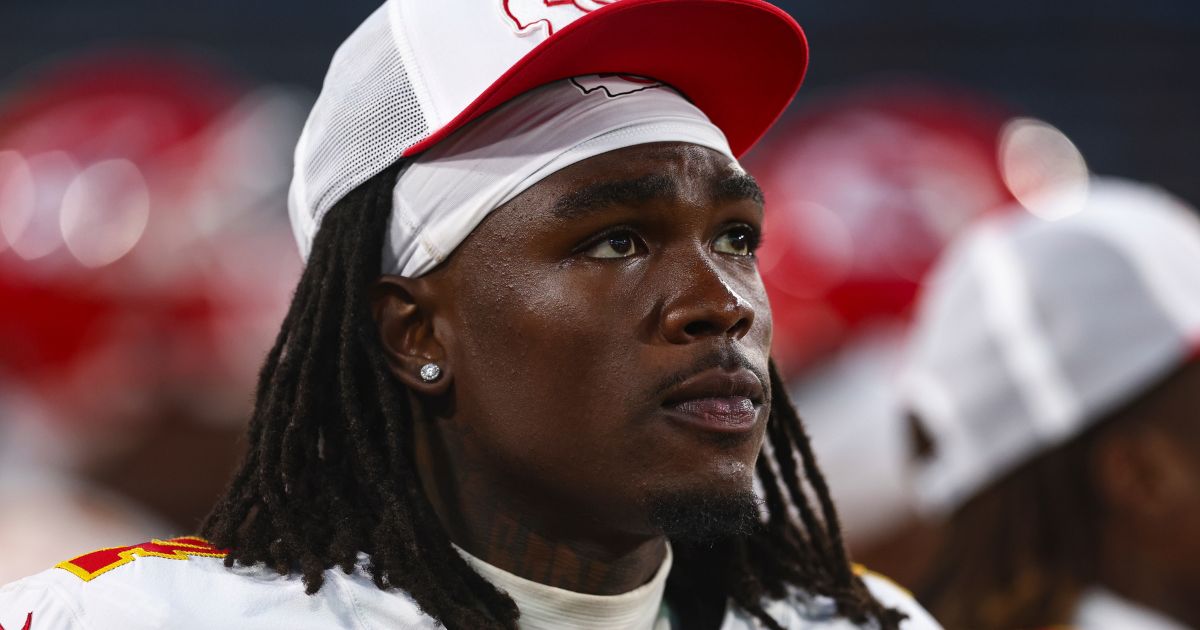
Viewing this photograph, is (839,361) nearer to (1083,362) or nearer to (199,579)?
(1083,362)

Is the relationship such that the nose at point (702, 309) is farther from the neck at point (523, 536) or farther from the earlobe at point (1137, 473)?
the earlobe at point (1137, 473)

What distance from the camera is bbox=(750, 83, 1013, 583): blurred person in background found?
209 inches

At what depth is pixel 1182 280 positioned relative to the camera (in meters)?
3.35

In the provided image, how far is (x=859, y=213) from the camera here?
598cm

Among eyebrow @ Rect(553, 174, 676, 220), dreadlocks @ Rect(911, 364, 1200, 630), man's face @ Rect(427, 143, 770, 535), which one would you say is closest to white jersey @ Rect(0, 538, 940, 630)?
man's face @ Rect(427, 143, 770, 535)

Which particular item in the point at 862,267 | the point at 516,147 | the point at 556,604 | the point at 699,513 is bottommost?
the point at 862,267

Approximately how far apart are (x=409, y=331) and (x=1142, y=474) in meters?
1.73

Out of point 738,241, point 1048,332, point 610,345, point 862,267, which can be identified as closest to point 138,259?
point 862,267

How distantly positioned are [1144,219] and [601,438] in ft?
6.17

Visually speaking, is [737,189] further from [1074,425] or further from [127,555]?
[1074,425]

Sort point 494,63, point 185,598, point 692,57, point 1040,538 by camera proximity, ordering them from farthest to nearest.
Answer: point 1040,538 < point 692,57 < point 494,63 < point 185,598

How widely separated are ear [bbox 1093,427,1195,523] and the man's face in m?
1.42

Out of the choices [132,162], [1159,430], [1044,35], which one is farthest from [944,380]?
[1044,35]

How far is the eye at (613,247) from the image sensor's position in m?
2.04
